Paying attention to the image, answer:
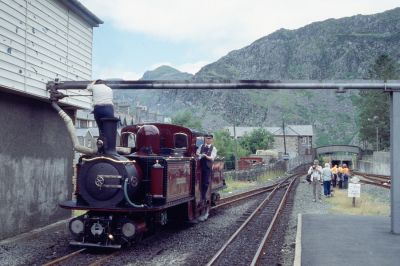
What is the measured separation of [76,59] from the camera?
1443 cm

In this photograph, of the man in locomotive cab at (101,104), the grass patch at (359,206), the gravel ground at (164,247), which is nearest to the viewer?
the gravel ground at (164,247)

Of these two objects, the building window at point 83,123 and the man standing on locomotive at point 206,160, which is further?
the building window at point 83,123

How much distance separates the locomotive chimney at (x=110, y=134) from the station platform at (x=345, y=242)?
423cm

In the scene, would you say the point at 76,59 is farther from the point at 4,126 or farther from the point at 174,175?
the point at 174,175

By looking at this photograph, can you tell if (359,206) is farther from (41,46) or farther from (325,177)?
(41,46)

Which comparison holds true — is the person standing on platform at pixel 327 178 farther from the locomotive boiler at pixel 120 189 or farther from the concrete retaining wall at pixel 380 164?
the concrete retaining wall at pixel 380 164

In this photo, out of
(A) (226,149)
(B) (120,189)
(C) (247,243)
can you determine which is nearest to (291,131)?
(A) (226,149)

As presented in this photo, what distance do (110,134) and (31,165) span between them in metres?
3.85

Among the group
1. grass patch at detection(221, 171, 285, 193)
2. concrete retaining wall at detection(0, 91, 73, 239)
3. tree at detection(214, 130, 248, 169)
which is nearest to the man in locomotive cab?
concrete retaining wall at detection(0, 91, 73, 239)

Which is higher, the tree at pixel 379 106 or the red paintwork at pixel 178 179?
the tree at pixel 379 106

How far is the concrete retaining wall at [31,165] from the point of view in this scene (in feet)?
36.6

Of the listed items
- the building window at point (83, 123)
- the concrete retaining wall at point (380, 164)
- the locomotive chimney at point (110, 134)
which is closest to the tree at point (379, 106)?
the concrete retaining wall at point (380, 164)

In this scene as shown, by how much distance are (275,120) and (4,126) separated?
169704mm

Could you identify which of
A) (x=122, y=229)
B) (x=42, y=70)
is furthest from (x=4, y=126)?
(x=122, y=229)
